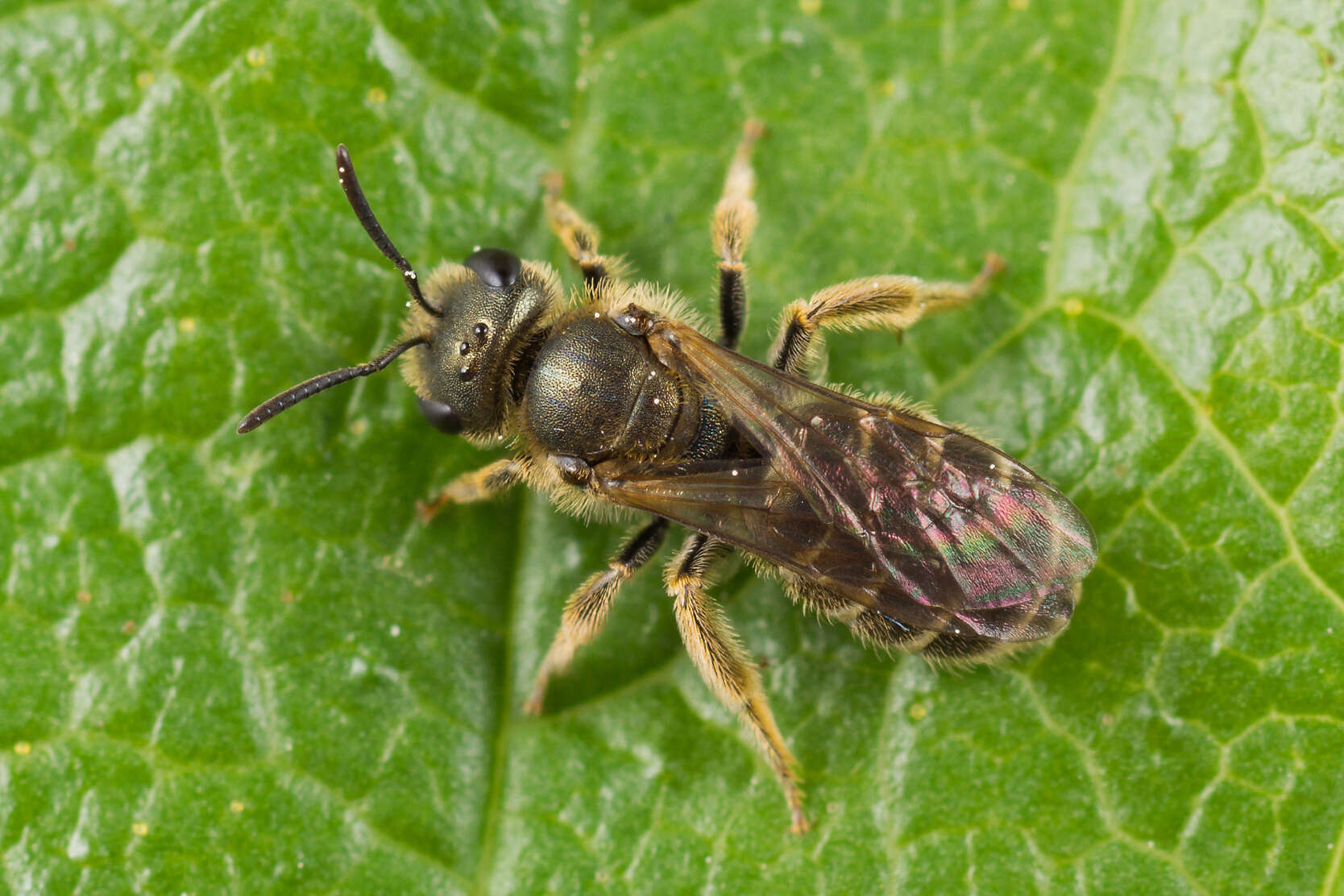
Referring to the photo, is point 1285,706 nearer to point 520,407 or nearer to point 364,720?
point 520,407

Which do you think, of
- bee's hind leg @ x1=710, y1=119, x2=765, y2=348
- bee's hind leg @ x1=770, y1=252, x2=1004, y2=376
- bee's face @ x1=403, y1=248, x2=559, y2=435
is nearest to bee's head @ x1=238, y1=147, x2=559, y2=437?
bee's face @ x1=403, y1=248, x2=559, y2=435

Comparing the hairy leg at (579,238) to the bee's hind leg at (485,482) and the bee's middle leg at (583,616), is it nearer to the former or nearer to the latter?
the bee's hind leg at (485,482)

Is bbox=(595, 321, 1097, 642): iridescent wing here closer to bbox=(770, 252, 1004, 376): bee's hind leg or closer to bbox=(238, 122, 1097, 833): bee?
bbox=(238, 122, 1097, 833): bee

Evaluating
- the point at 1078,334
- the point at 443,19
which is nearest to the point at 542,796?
the point at 1078,334

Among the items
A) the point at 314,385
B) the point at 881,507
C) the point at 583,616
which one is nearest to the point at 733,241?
the point at 881,507

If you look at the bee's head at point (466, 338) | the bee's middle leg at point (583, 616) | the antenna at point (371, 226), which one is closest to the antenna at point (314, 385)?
→ the bee's head at point (466, 338)

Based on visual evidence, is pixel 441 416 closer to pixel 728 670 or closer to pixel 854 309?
pixel 728 670
